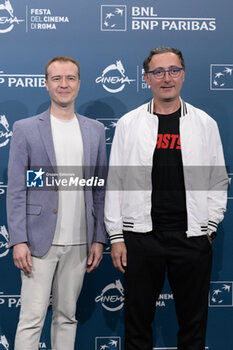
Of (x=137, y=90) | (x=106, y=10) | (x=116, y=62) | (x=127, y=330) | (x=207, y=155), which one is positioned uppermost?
(x=106, y=10)

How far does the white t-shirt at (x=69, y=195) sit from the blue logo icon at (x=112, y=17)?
34.2 inches

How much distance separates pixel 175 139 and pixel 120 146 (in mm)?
304

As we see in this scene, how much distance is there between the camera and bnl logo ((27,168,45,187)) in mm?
2354

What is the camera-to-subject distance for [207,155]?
2387mm

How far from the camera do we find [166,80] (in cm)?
233

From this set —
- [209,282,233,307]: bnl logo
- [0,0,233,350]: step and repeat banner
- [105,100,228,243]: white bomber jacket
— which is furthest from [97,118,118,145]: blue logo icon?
[209,282,233,307]: bnl logo

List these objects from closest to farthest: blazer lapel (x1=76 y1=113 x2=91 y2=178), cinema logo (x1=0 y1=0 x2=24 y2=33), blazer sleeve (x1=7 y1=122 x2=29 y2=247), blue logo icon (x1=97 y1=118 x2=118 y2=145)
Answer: blazer sleeve (x1=7 y1=122 x2=29 y2=247) → blazer lapel (x1=76 y1=113 x2=91 y2=178) → cinema logo (x1=0 y1=0 x2=24 y2=33) → blue logo icon (x1=97 y1=118 x2=118 y2=145)

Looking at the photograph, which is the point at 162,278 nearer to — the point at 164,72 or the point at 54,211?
the point at 54,211

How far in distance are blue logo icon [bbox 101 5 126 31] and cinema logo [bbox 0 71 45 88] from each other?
544 millimetres

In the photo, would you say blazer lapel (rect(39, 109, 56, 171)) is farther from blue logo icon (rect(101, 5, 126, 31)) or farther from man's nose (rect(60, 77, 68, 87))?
blue logo icon (rect(101, 5, 126, 31))

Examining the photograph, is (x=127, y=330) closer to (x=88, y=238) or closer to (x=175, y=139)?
(x=88, y=238)

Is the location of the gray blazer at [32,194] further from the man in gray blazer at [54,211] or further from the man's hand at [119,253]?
the man's hand at [119,253]

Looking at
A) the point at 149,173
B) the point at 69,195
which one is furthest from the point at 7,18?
the point at 149,173

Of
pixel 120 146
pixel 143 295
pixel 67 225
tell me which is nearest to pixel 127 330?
pixel 143 295
